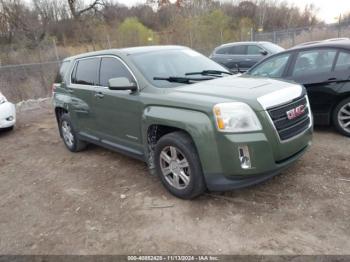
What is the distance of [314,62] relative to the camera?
5660 mm

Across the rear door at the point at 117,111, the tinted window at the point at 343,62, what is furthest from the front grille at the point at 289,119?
the tinted window at the point at 343,62

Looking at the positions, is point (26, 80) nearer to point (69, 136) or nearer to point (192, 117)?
point (69, 136)

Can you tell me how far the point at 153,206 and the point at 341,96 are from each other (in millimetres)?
3581

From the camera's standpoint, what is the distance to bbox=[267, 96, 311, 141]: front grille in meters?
3.37

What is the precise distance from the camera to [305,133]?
377 cm

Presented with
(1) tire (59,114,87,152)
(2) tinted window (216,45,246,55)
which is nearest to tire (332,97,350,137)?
(1) tire (59,114,87,152)

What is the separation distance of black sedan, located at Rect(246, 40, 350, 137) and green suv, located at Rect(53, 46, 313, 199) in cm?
168

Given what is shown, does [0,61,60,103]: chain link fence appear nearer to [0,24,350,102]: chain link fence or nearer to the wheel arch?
[0,24,350,102]: chain link fence

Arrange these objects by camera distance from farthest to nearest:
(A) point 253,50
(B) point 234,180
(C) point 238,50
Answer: (C) point 238,50 < (A) point 253,50 < (B) point 234,180

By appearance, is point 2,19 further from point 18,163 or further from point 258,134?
point 258,134

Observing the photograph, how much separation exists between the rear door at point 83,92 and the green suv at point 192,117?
0.03 m

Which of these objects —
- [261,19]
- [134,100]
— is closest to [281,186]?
[134,100]

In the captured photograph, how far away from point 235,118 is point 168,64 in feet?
5.31

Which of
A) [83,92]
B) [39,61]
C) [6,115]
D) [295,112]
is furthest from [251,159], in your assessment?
[39,61]
